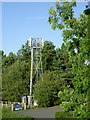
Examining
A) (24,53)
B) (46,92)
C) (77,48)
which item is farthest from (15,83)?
(77,48)

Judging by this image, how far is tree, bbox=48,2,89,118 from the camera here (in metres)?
6.69

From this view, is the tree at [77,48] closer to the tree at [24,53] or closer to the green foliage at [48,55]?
the green foliage at [48,55]

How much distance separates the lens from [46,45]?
40906mm

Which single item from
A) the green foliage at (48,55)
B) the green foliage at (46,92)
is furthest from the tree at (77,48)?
the green foliage at (48,55)

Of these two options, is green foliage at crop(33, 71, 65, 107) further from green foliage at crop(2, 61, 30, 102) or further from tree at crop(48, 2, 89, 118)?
tree at crop(48, 2, 89, 118)

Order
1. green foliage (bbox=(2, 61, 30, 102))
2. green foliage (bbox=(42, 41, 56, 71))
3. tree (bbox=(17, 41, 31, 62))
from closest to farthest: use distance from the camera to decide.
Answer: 1. green foliage (bbox=(2, 61, 30, 102))
2. green foliage (bbox=(42, 41, 56, 71))
3. tree (bbox=(17, 41, 31, 62))

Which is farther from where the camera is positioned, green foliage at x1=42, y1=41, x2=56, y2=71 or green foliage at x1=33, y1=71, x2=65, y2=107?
green foliage at x1=42, y1=41, x2=56, y2=71

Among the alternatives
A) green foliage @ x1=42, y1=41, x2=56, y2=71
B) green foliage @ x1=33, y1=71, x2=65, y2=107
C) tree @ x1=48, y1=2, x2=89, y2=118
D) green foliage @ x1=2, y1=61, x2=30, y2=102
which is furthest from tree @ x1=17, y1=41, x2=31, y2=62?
tree @ x1=48, y1=2, x2=89, y2=118

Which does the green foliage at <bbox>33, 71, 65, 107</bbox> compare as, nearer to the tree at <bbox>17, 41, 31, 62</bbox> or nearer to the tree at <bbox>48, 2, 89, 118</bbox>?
the tree at <bbox>17, 41, 31, 62</bbox>

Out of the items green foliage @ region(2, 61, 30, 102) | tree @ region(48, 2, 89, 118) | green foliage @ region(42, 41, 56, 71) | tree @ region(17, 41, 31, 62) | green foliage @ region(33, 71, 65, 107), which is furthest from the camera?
tree @ region(17, 41, 31, 62)

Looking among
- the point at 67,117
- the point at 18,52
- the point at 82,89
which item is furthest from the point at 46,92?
the point at 18,52

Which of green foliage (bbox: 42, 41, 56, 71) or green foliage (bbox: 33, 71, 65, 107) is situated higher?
green foliage (bbox: 42, 41, 56, 71)

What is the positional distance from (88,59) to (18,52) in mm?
36215

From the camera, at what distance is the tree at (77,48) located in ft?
21.9
